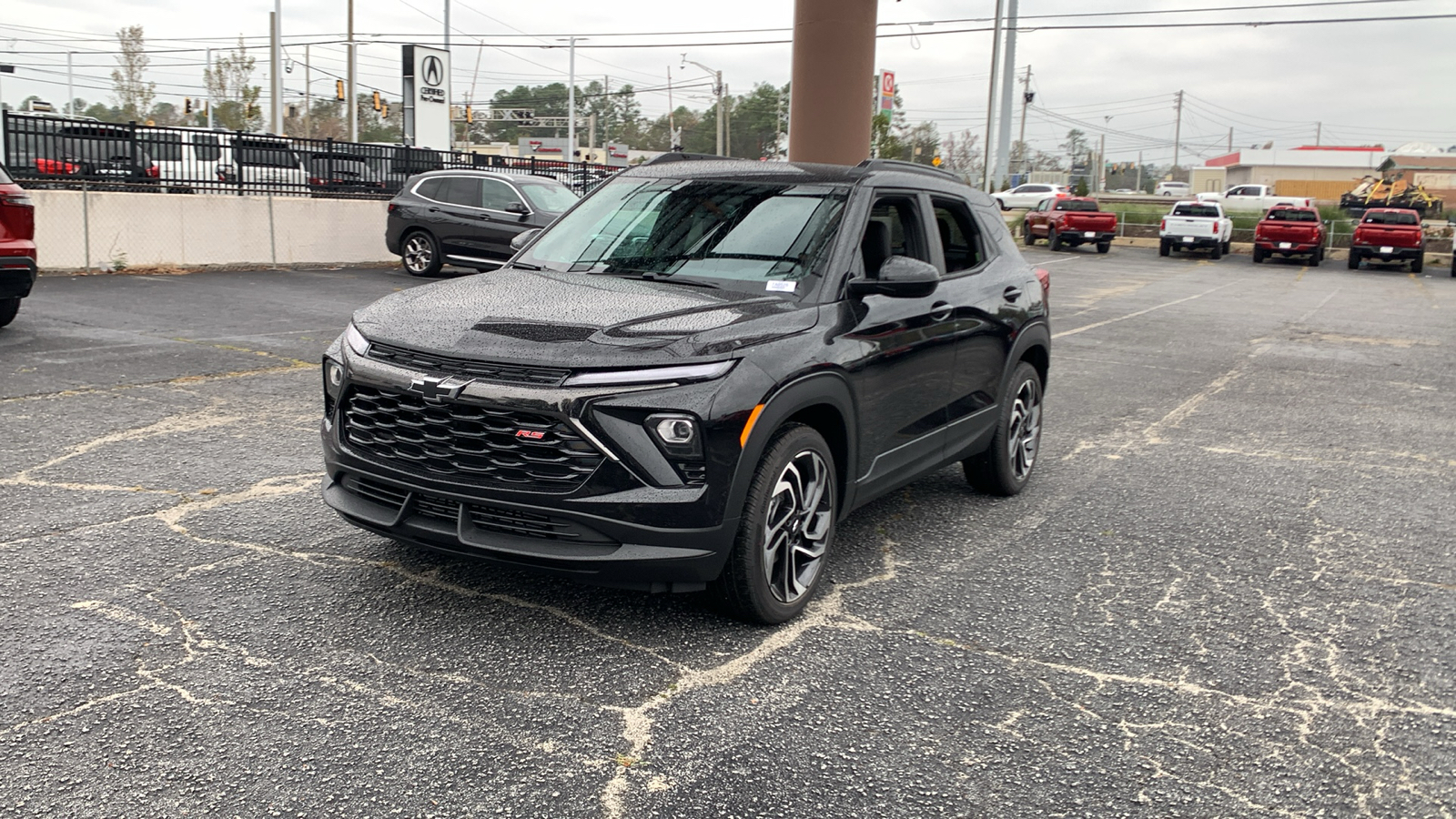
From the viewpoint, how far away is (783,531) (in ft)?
13.9

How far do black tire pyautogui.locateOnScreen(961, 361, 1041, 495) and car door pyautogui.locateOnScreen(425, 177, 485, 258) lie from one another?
12.6 m

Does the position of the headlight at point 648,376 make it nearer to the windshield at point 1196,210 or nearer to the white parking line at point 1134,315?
the white parking line at point 1134,315

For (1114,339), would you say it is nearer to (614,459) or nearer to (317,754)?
(614,459)

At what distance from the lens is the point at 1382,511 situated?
6371mm

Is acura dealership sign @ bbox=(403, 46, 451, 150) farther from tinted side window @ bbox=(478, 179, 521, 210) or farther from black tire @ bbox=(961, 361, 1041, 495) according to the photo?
black tire @ bbox=(961, 361, 1041, 495)

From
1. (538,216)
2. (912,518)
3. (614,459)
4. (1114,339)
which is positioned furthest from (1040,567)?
(538,216)

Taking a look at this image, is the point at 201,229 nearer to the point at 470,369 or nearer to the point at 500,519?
the point at 470,369

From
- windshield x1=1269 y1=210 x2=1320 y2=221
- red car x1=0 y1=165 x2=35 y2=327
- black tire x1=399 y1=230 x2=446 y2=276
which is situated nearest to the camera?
red car x1=0 y1=165 x2=35 y2=327

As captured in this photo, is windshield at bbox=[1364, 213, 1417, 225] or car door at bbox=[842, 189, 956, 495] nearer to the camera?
car door at bbox=[842, 189, 956, 495]

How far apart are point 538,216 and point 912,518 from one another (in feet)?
40.1

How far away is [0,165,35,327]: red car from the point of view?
9.09 meters

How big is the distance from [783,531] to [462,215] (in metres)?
14.6

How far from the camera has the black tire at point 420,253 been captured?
18.0 metres

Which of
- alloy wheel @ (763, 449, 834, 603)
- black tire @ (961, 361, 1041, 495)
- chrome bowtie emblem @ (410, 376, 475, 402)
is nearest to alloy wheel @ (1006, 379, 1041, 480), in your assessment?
black tire @ (961, 361, 1041, 495)
